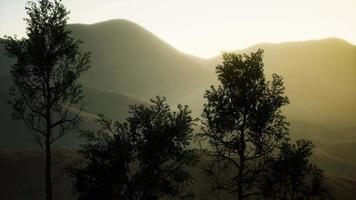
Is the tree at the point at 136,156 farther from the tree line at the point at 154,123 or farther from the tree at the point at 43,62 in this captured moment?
the tree at the point at 43,62

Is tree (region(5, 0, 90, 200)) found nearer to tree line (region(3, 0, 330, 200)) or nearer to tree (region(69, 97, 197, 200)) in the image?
tree line (region(3, 0, 330, 200))

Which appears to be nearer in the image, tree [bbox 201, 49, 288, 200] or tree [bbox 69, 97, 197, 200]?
tree [bbox 69, 97, 197, 200]

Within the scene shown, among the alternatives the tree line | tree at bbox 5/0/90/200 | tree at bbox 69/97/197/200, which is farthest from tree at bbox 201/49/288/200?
tree at bbox 5/0/90/200

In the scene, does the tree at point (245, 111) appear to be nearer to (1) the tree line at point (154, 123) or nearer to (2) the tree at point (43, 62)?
(1) the tree line at point (154, 123)

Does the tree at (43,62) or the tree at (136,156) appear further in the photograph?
the tree at (43,62)

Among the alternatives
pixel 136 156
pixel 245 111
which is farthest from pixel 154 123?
pixel 245 111

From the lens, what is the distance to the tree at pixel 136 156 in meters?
18.8

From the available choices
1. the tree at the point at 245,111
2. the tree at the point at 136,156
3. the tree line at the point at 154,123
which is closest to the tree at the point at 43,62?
the tree line at the point at 154,123

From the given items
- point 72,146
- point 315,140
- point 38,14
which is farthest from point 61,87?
point 315,140

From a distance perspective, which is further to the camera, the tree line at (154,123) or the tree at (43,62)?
the tree at (43,62)

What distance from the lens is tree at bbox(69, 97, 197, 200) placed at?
741 inches

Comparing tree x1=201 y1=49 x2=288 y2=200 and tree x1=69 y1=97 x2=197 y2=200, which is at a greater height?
tree x1=201 y1=49 x2=288 y2=200

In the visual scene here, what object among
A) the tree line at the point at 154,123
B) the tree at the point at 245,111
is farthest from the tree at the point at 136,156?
the tree at the point at 245,111

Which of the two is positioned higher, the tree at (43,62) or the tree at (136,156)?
the tree at (43,62)
